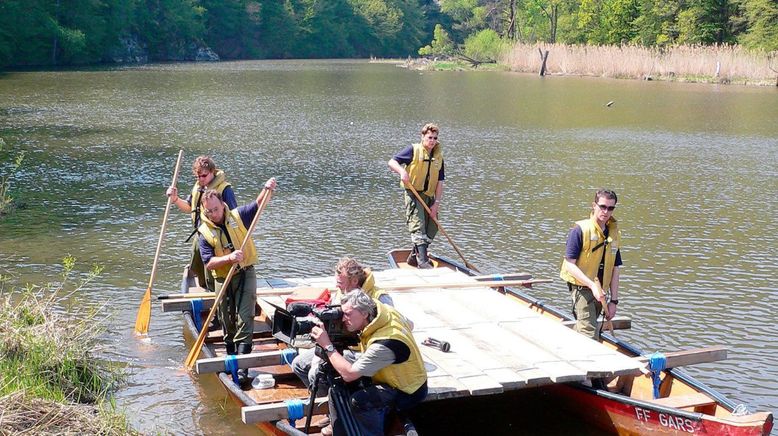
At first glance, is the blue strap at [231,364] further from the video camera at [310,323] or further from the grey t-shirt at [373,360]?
the grey t-shirt at [373,360]

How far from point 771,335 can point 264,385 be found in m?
6.52

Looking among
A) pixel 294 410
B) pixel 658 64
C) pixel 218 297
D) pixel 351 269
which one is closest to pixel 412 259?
pixel 218 297

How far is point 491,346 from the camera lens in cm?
809

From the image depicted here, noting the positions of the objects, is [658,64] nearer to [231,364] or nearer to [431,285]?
[431,285]

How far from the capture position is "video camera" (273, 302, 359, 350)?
253 inches

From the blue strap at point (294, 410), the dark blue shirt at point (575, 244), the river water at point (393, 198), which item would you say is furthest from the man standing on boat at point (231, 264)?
the dark blue shirt at point (575, 244)

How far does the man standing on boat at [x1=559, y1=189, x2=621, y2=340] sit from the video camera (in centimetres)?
268

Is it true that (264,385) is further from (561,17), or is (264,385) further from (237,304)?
(561,17)


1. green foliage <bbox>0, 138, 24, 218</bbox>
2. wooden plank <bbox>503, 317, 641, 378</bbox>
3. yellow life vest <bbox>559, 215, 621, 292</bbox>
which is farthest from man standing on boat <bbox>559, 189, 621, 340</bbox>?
green foliage <bbox>0, 138, 24, 218</bbox>

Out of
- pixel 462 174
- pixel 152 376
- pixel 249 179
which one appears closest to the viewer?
pixel 152 376

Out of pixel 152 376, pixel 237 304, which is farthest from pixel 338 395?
pixel 152 376

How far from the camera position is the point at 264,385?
821cm

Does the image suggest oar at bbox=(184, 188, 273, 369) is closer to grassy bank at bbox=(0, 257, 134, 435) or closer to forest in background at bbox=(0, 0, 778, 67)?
grassy bank at bbox=(0, 257, 134, 435)

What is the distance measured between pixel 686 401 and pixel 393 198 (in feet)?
36.6
